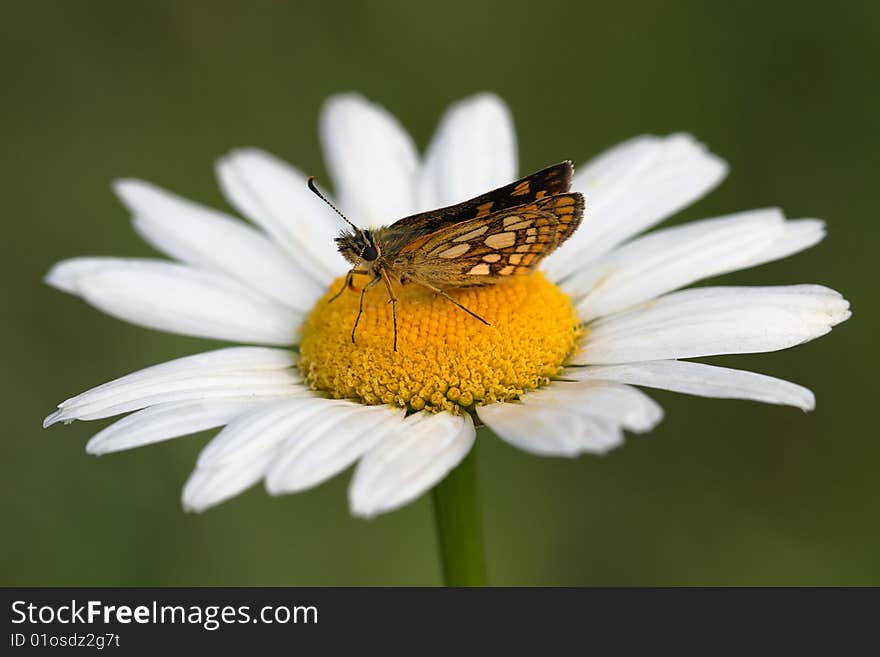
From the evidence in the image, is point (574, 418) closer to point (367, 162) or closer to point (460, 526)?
point (460, 526)

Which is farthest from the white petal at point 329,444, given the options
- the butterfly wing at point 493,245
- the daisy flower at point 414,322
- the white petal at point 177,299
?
the white petal at point 177,299

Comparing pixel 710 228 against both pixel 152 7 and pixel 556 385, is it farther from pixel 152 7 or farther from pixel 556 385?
pixel 152 7

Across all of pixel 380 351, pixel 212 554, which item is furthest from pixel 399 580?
pixel 380 351

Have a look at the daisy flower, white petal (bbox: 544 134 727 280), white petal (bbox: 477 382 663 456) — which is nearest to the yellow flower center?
the daisy flower

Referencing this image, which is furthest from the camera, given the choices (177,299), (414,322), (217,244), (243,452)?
(217,244)

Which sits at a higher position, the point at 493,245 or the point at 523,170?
the point at 523,170

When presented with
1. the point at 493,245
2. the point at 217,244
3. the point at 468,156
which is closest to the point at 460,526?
the point at 493,245
